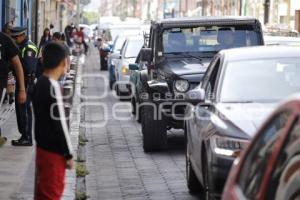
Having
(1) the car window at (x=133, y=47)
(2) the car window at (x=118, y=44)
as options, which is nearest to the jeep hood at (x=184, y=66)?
(1) the car window at (x=133, y=47)

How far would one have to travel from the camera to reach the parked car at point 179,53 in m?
12.2

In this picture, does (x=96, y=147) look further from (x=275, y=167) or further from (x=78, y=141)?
(x=275, y=167)

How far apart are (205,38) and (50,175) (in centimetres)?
742

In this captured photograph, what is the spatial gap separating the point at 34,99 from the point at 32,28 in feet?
90.6

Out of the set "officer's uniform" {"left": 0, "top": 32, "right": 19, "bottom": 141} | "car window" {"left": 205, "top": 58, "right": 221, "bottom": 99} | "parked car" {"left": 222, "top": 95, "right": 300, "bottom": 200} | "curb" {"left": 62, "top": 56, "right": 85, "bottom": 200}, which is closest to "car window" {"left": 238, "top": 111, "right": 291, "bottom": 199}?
"parked car" {"left": 222, "top": 95, "right": 300, "bottom": 200}

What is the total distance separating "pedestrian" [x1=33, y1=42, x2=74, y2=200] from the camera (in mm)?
6234

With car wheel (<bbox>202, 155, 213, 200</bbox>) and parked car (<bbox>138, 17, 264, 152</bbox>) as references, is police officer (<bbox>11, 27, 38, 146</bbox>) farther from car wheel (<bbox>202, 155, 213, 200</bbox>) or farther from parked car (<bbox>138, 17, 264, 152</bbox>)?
car wheel (<bbox>202, 155, 213, 200</bbox>)

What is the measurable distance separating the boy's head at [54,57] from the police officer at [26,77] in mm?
5556

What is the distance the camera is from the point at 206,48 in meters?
13.3

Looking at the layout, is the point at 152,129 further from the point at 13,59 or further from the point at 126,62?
the point at 126,62

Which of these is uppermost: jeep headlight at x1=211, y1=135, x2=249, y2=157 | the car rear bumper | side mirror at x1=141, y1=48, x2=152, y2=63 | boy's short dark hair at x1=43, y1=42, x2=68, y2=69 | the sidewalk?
boy's short dark hair at x1=43, y1=42, x2=68, y2=69

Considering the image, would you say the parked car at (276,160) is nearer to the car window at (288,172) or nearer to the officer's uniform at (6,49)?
the car window at (288,172)

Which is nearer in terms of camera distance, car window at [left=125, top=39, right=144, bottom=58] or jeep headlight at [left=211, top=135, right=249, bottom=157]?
jeep headlight at [left=211, top=135, right=249, bottom=157]

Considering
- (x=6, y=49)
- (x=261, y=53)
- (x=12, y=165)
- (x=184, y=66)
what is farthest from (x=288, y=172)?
(x=184, y=66)
